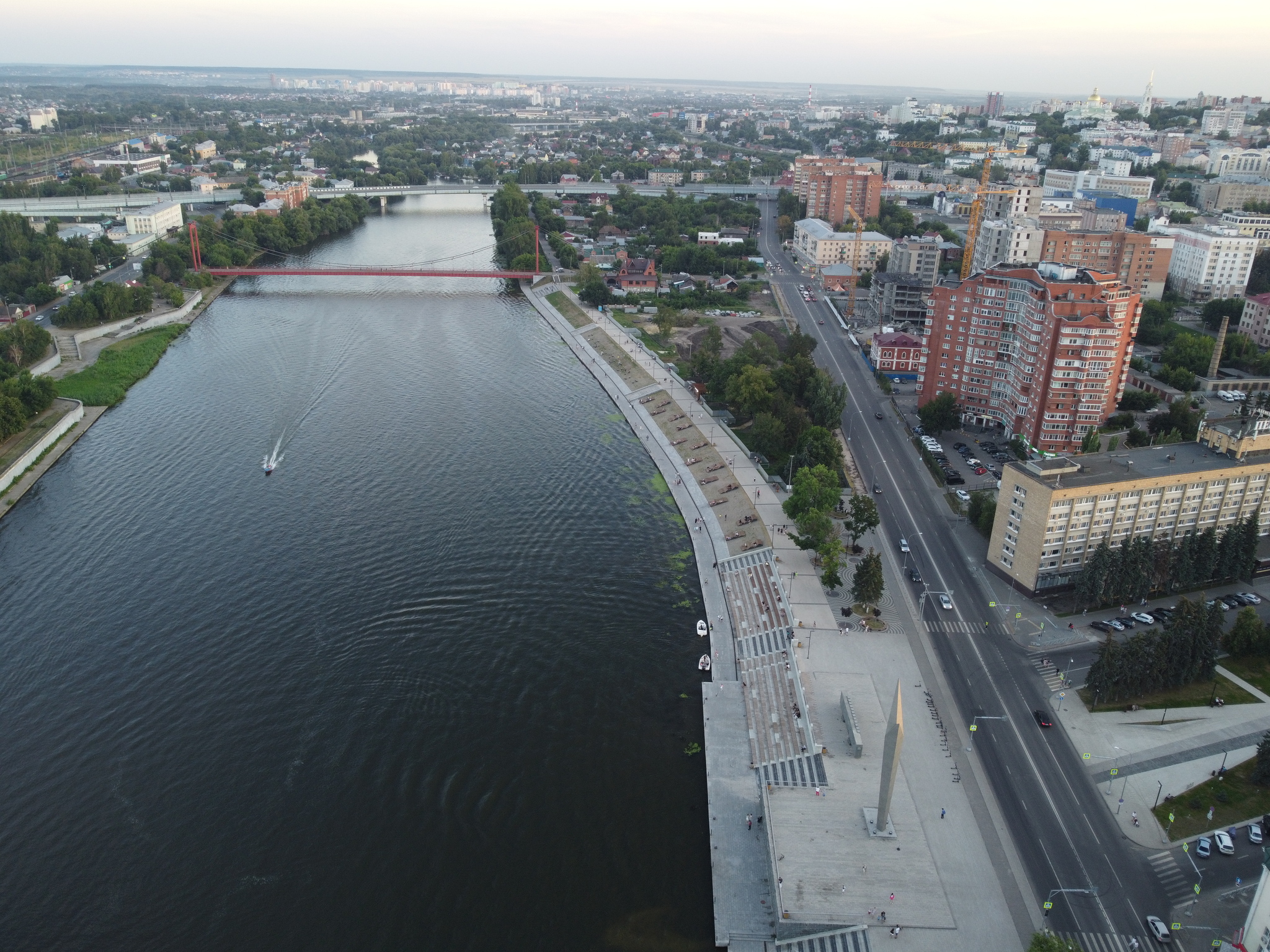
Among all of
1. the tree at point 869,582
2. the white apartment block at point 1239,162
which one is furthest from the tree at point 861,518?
the white apartment block at point 1239,162

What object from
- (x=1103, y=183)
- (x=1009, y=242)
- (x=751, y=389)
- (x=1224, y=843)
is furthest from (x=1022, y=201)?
(x=1224, y=843)

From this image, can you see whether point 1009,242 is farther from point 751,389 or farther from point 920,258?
point 751,389

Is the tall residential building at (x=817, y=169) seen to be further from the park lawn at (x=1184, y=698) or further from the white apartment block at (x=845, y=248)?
the park lawn at (x=1184, y=698)

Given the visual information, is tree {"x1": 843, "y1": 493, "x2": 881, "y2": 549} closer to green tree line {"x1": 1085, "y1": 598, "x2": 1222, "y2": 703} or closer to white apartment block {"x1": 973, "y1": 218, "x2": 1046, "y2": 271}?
green tree line {"x1": 1085, "y1": 598, "x2": 1222, "y2": 703}

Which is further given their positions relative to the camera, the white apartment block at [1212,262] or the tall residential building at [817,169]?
the tall residential building at [817,169]

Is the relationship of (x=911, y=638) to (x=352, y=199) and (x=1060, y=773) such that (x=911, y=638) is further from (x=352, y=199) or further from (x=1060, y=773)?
(x=352, y=199)
